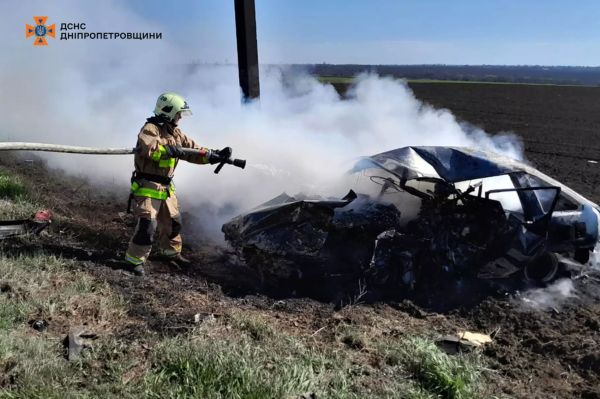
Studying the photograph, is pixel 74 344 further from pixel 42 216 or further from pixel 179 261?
pixel 42 216

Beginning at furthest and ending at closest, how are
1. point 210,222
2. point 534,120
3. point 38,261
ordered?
point 534,120 → point 210,222 → point 38,261

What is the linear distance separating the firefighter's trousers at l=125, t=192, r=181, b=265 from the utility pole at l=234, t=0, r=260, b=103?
4370mm

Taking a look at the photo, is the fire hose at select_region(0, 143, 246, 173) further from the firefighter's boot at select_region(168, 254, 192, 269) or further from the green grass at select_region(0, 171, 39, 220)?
the green grass at select_region(0, 171, 39, 220)

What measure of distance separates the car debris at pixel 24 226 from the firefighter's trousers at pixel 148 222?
4.34 feet

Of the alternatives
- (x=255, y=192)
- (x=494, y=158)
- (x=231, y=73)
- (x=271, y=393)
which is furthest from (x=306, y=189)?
(x=231, y=73)

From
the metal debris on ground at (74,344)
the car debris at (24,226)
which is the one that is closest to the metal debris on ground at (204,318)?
the metal debris on ground at (74,344)

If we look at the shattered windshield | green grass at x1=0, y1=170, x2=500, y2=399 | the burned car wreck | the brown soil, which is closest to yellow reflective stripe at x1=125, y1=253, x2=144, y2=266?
the brown soil

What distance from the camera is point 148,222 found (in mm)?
5273

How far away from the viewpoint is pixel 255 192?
8.03 meters

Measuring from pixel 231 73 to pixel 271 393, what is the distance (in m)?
11.1

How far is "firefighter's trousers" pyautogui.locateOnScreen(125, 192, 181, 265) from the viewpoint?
208 inches

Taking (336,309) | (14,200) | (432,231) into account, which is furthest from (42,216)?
(432,231)

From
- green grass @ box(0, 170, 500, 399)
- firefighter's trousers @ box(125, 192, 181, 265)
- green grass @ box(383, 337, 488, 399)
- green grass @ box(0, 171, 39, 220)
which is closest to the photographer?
green grass @ box(0, 170, 500, 399)

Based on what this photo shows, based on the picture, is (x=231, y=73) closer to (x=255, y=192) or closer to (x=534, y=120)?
(x=255, y=192)
